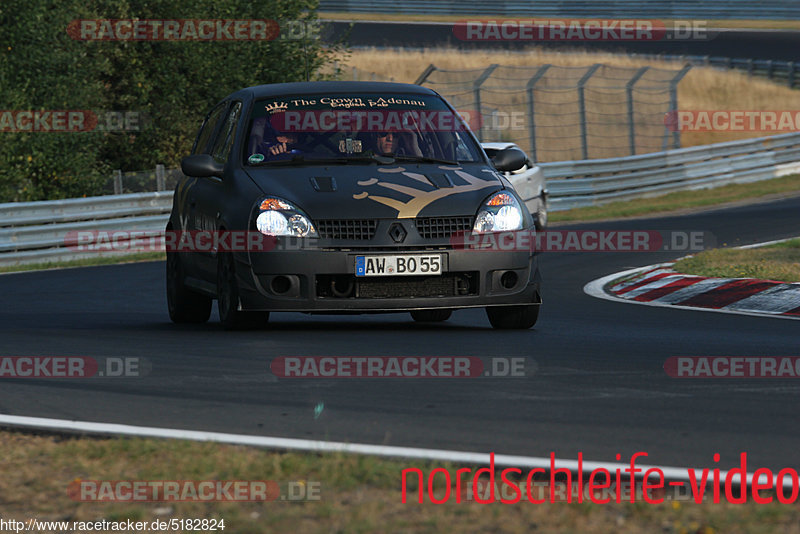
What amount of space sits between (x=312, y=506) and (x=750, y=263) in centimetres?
973

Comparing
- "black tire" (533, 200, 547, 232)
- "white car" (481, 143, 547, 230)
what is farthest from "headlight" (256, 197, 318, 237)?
"black tire" (533, 200, 547, 232)

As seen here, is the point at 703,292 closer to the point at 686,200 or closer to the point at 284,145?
the point at 284,145

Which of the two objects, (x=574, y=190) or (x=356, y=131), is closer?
(x=356, y=131)

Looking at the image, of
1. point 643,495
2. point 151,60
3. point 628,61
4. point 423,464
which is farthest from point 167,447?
point 628,61

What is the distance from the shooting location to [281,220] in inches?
326

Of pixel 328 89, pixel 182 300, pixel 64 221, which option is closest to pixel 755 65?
pixel 64 221

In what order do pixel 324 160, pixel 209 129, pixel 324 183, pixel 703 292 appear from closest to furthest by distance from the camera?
pixel 324 183
pixel 324 160
pixel 209 129
pixel 703 292

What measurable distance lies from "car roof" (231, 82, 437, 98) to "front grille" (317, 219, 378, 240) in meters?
1.63

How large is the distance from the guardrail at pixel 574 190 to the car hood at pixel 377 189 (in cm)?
917

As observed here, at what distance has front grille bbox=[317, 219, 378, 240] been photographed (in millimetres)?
8211

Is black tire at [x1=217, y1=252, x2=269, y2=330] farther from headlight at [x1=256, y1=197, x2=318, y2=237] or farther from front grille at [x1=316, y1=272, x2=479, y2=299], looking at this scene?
front grille at [x1=316, y1=272, x2=479, y2=299]

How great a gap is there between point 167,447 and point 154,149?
22914 millimetres

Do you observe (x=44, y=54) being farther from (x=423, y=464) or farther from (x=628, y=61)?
(x=628, y=61)

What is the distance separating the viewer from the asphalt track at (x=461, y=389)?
5211 millimetres
